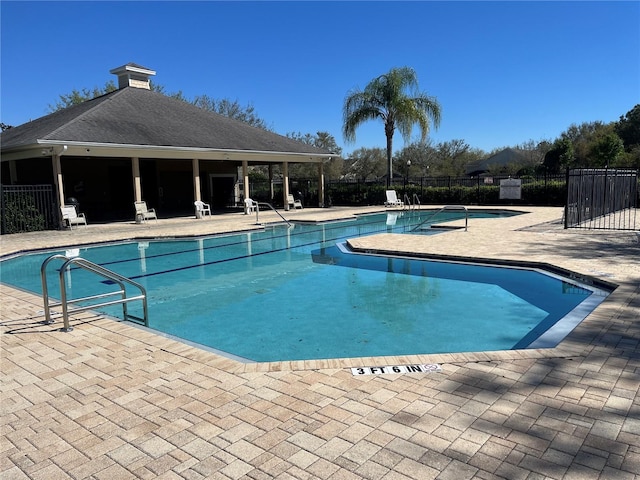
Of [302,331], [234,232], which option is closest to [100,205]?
[234,232]

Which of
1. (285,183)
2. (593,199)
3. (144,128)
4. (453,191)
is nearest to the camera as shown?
(593,199)

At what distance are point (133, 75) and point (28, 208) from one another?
448 inches

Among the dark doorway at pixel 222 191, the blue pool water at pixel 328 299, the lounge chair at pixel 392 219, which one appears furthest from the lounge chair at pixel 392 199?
the blue pool water at pixel 328 299

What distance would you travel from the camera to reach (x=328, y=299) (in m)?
7.75

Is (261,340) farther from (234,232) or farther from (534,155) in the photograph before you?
(534,155)

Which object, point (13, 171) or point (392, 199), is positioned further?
point (392, 199)

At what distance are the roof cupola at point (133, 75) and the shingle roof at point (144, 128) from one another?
761mm

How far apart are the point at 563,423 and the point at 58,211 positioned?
17527mm

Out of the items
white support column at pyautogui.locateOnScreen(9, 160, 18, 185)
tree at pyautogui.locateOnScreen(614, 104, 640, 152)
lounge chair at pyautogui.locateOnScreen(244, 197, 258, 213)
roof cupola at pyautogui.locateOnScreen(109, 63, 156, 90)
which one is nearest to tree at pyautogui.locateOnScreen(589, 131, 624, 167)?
tree at pyautogui.locateOnScreen(614, 104, 640, 152)

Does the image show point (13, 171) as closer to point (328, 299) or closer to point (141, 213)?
point (141, 213)

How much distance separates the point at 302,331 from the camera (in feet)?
20.5

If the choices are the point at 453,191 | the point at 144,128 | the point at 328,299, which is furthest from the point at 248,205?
the point at 328,299

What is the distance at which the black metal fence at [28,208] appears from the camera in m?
15.4

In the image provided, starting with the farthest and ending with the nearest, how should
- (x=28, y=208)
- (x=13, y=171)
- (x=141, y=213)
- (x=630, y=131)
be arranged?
(x=630, y=131), (x=13, y=171), (x=141, y=213), (x=28, y=208)
